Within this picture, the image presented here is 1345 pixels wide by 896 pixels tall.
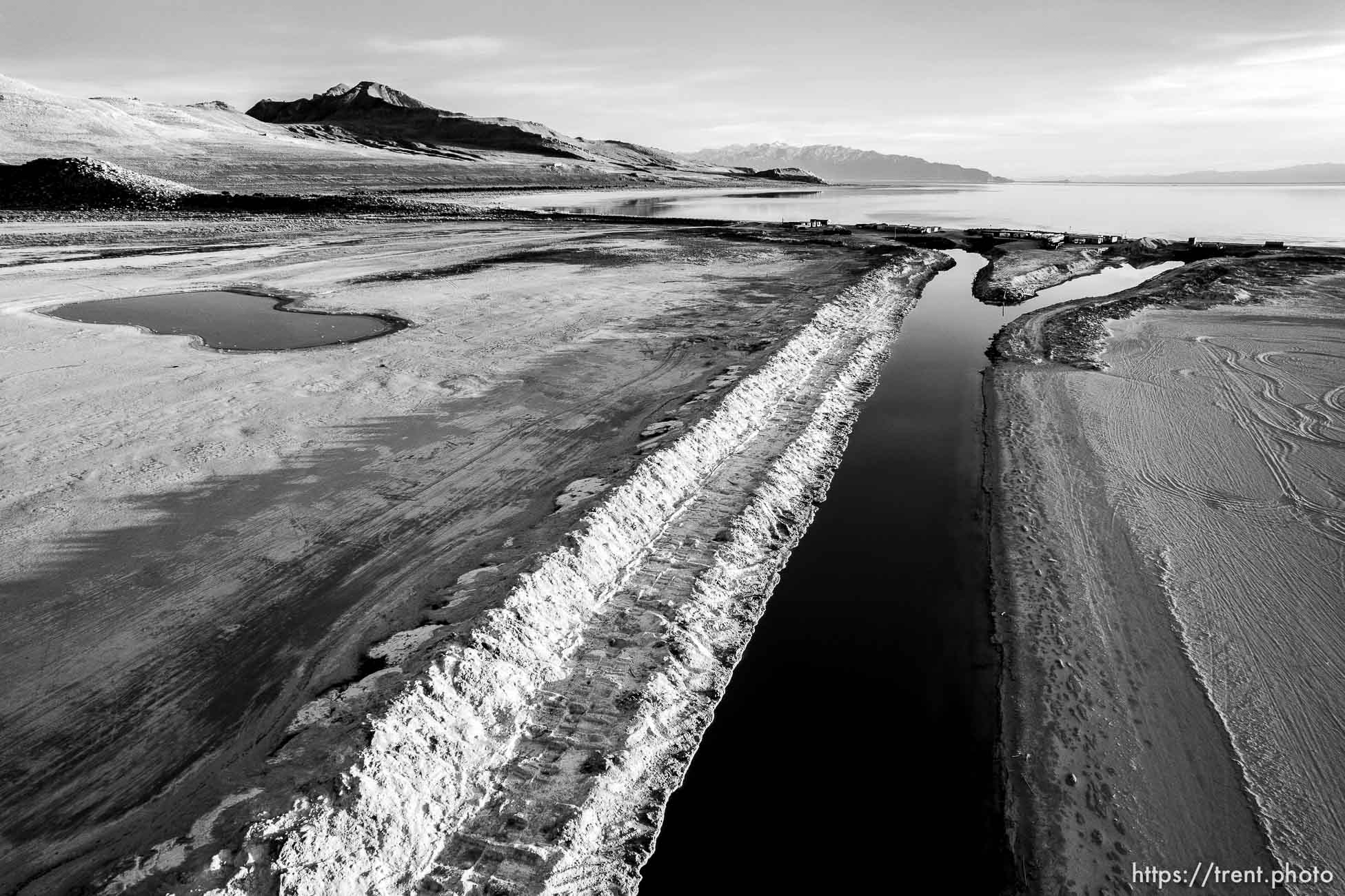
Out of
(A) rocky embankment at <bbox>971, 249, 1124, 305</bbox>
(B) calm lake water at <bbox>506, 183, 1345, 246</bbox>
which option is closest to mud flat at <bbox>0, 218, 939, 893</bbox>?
(A) rocky embankment at <bbox>971, 249, 1124, 305</bbox>

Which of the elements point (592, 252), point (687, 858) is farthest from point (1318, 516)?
point (592, 252)

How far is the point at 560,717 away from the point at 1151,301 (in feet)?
64.0

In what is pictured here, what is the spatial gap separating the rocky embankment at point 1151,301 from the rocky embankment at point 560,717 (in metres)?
8.55

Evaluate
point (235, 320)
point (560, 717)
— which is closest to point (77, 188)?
point (235, 320)

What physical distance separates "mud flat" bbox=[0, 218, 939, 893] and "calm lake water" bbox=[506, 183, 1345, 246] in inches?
1385

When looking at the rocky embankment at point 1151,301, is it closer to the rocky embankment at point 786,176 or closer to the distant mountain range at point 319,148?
the distant mountain range at point 319,148

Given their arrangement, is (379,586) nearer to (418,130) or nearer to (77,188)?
(77,188)

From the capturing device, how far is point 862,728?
5266 mm

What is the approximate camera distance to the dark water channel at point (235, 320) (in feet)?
45.6

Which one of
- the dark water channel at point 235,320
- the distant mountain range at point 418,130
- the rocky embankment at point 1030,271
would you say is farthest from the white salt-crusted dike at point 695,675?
the distant mountain range at point 418,130

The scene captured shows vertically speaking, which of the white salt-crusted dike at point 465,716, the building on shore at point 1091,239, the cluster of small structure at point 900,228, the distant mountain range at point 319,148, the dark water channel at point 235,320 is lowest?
the white salt-crusted dike at point 465,716

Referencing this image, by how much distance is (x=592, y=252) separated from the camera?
26.8 m

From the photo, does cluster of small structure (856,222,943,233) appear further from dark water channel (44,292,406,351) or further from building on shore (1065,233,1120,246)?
dark water channel (44,292,406,351)

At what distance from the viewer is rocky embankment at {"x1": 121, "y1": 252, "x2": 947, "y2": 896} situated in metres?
3.82
